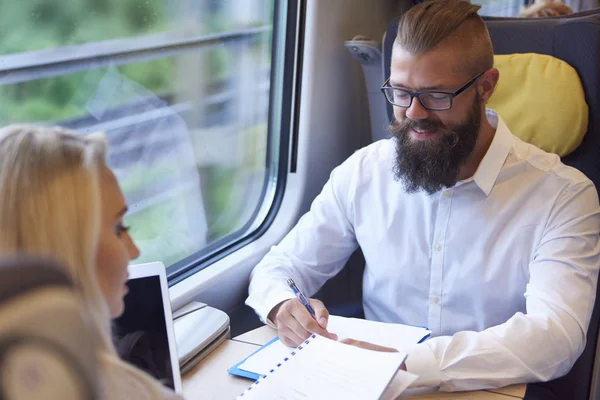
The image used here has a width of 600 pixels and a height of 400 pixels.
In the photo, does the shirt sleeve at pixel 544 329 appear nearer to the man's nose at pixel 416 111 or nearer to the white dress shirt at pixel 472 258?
the white dress shirt at pixel 472 258

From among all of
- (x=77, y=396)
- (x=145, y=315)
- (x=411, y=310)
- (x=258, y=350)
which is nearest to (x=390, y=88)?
(x=411, y=310)

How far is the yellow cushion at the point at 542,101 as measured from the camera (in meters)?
1.59

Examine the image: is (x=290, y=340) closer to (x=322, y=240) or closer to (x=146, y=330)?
(x=146, y=330)

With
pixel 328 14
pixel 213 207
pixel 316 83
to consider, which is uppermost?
pixel 328 14

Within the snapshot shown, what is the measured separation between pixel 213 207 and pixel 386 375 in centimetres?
111

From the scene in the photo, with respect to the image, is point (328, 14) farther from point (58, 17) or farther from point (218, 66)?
point (58, 17)

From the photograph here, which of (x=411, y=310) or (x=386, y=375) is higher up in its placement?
(x=386, y=375)

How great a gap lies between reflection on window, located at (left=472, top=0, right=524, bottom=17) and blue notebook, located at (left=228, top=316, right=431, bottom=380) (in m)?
2.52

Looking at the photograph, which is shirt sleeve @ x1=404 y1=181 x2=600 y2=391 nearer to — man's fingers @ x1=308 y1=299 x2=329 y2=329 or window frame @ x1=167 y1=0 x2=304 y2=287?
man's fingers @ x1=308 y1=299 x2=329 y2=329

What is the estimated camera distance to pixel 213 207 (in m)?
2.03

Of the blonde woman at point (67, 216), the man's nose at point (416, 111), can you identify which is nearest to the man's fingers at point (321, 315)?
the man's nose at point (416, 111)

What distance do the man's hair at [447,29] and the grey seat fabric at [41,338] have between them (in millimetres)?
1268

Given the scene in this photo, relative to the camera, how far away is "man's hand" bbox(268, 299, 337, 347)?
1.30 meters

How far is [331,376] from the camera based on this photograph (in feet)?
3.52
